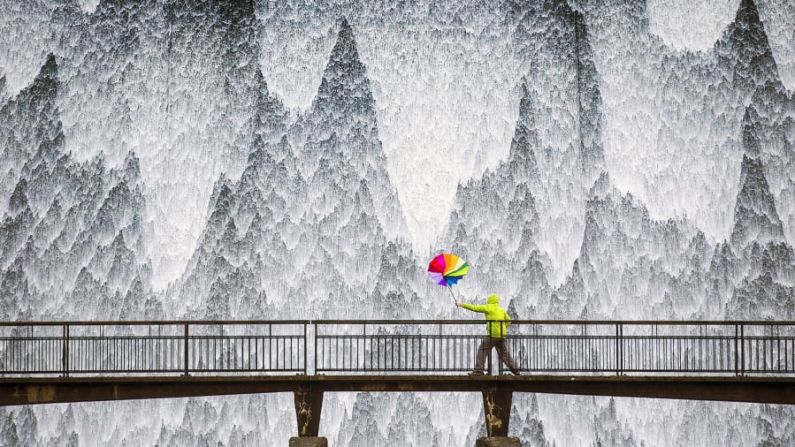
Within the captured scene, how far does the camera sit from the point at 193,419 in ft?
69.9

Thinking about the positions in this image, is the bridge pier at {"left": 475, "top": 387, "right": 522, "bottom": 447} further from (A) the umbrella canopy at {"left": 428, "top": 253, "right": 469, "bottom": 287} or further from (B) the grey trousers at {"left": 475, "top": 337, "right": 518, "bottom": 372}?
(A) the umbrella canopy at {"left": 428, "top": 253, "right": 469, "bottom": 287}

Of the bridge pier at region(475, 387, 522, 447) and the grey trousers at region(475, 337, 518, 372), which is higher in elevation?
the grey trousers at region(475, 337, 518, 372)

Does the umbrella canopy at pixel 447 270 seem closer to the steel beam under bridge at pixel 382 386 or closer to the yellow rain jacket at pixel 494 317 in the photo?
the yellow rain jacket at pixel 494 317

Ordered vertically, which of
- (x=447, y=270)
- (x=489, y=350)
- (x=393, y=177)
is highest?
(x=393, y=177)

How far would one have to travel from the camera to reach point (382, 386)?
15.7 m

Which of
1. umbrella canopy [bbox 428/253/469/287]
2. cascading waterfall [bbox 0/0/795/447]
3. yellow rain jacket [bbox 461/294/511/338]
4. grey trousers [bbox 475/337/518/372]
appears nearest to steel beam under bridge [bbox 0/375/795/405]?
grey trousers [bbox 475/337/518/372]

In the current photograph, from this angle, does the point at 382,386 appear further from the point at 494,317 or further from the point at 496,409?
the point at 494,317

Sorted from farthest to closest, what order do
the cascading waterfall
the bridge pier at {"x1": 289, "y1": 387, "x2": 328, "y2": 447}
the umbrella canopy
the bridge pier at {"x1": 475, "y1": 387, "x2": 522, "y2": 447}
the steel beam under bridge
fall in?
the cascading waterfall
the umbrella canopy
the bridge pier at {"x1": 289, "y1": 387, "x2": 328, "y2": 447}
the bridge pier at {"x1": 475, "y1": 387, "x2": 522, "y2": 447}
the steel beam under bridge

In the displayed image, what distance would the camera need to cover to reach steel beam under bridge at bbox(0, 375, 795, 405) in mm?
15414

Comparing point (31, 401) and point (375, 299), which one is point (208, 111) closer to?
point (375, 299)

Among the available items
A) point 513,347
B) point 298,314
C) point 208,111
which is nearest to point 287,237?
point 298,314

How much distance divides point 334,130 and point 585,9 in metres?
6.30

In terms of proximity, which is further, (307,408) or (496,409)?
(307,408)

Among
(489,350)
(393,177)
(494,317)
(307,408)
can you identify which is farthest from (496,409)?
(393,177)
